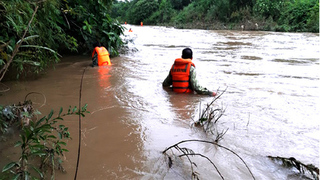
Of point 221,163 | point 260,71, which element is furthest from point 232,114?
point 260,71

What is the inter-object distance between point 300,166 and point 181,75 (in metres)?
2.93

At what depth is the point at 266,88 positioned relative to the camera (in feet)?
17.9

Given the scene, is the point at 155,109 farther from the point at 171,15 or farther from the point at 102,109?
the point at 171,15

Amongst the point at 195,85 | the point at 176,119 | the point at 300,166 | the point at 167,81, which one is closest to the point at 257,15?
the point at 167,81

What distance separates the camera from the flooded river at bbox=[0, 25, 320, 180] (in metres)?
2.42

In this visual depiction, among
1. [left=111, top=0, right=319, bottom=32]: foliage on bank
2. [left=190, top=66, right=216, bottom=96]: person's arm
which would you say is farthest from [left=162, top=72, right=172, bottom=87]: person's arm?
[left=111, top=0, right=319, bottom=32]: foliage on bank

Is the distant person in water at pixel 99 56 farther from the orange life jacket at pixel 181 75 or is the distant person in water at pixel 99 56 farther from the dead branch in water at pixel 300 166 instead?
the dead branch in water at pixel 300 166

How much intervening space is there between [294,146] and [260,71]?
15.1 feet

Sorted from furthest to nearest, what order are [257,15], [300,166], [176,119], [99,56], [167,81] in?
[257,15]
[99,56]
[167,81]
[176,119]
[300,166]

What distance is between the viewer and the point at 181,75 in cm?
494

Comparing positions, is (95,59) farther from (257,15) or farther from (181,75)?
(257,15)

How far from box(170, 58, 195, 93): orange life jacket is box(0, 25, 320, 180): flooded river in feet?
0.68

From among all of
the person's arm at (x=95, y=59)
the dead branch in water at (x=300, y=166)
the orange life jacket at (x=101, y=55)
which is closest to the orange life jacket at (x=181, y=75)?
the dead branch in water at (x=300, y=166)

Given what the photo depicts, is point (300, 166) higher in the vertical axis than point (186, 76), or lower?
lower
